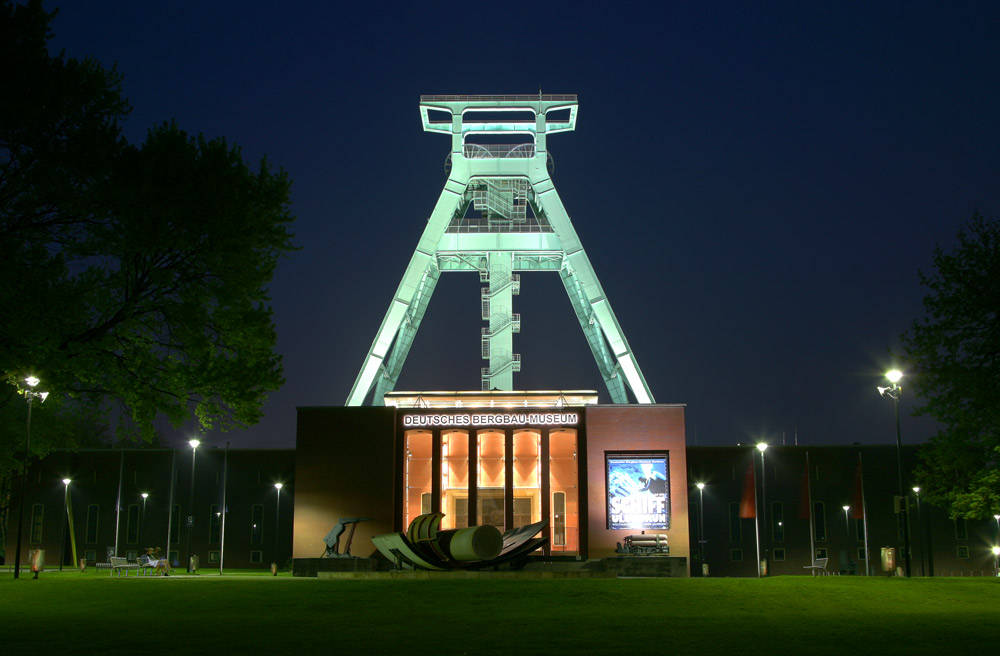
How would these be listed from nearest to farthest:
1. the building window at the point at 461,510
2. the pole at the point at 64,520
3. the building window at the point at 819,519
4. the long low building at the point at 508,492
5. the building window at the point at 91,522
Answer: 1. the long low building at the point at 508,492
2. the building window at the point at 461,510
3. the pole at the point at 64,520
4. the building window at the point at 819,519
5. the building window at the point at 91,522

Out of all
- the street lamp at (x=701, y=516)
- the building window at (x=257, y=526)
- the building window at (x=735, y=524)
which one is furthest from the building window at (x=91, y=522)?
the building window at (x=735, y=524)

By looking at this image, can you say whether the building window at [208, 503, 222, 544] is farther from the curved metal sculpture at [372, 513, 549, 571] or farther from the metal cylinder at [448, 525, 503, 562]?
the metal cylinder at [448, 525, 503, 562]

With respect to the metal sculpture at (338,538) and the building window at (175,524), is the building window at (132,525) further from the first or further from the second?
the metal sculpture at (338,538)

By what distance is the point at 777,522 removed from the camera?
5397 cm

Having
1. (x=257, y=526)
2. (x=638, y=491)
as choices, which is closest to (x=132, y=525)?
(x=257, y=526)

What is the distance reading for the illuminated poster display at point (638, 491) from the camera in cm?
3941

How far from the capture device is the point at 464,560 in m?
31.8

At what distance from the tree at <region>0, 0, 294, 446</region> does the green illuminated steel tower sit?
23315mm

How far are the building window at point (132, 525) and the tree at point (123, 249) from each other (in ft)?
107

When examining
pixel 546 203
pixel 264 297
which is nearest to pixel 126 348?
pixel 264 297

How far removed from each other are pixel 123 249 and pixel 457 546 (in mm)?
14680

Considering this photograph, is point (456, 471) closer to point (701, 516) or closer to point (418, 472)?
point (418, 472)

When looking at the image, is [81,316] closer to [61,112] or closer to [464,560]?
[61,112]

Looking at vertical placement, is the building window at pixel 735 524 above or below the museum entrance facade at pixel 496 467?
below
